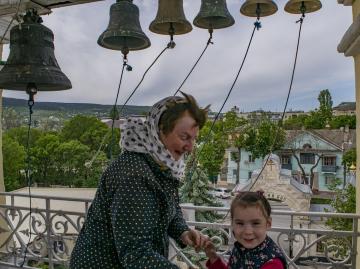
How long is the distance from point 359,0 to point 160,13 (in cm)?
127

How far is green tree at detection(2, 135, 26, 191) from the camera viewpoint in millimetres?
14156

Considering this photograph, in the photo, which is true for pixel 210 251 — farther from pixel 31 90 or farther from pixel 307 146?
pixel 307 146

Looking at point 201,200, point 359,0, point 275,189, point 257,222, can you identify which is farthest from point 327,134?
point 257,222

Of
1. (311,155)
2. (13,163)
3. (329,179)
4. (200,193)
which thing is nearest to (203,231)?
(200,193)

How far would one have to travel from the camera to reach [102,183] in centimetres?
116

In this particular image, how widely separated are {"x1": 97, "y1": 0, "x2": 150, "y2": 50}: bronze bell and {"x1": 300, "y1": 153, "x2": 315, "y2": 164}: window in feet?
33.3

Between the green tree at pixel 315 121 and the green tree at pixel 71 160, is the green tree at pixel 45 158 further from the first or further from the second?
the green tree at pixel 315 121

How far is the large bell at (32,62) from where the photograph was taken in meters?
2.15

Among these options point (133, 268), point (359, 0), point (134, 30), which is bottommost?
point (133, 268)

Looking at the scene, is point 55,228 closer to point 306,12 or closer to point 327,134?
point 306,12

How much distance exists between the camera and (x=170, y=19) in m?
2.51

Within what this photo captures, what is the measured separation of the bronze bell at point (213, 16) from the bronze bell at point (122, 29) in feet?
1.23

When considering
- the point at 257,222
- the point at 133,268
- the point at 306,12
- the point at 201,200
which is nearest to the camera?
the point at 133,268

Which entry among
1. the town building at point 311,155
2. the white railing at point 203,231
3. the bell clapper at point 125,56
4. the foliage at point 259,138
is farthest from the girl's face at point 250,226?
the town building at point 311,155
